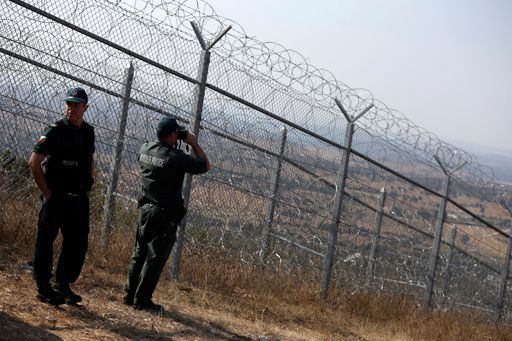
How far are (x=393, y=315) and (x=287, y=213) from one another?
69.2 inches

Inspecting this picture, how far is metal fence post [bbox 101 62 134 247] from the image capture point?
7.65 meters

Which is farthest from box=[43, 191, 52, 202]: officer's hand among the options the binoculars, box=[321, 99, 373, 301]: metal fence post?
box=[321, 99, 373, 301]: metal fence post

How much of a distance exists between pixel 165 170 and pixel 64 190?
844mm

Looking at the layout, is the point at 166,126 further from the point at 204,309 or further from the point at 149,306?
the point at 204,309

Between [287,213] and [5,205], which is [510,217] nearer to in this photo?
[287,213]

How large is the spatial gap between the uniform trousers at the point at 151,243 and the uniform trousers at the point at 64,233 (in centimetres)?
53

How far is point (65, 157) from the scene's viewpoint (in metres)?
5.89

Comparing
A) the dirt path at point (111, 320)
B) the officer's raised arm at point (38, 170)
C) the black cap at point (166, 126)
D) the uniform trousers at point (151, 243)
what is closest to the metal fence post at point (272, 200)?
the dirt path at point (111, 320)

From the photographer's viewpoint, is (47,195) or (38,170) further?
(47,195)

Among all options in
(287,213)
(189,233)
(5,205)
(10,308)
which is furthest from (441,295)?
(10,308)

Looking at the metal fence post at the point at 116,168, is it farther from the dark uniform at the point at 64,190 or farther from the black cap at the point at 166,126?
the dark uniform at the point at 64,190

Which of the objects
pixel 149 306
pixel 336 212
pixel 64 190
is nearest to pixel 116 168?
pixel 149 306

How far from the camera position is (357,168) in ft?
33.1

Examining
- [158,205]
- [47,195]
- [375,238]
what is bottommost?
[47,195]
